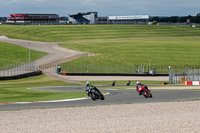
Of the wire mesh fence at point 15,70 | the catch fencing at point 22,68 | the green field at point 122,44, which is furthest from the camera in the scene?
the green field at point 122,44

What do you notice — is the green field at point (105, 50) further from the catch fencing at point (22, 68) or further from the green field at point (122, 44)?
the catch fencing at point (22, 68)

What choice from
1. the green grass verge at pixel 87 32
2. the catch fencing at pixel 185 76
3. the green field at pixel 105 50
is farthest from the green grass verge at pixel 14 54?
the catch fencing at pixel 185 76

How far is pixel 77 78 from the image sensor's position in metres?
64.4

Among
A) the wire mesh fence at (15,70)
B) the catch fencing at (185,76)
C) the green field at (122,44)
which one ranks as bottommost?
the wire mesh fence at (15,70)

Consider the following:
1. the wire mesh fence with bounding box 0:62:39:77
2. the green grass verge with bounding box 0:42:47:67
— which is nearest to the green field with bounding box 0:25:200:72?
the wire mesh fence with bounding box 0:62:39:77

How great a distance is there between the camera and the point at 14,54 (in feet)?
305

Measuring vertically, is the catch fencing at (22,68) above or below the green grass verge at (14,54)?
below

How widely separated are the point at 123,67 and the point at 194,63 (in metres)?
18.3

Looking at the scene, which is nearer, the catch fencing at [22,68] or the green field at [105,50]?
the catch fencing at [22,68]

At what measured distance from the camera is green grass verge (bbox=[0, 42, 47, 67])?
3379 inches

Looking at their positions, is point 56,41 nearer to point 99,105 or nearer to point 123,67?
point 123,67

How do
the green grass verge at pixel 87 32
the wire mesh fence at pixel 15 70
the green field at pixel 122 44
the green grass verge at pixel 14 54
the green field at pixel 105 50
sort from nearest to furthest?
the wire mesh fence at pixel 15 70
the green field at pixel 105 50
the green grass verge at pixel 14 54
the green field at pixel 122 44
the green grass verge at pixel 87 32

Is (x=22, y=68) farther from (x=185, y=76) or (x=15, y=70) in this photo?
(x=185, y=76)

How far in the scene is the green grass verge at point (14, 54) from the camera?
282 ft
